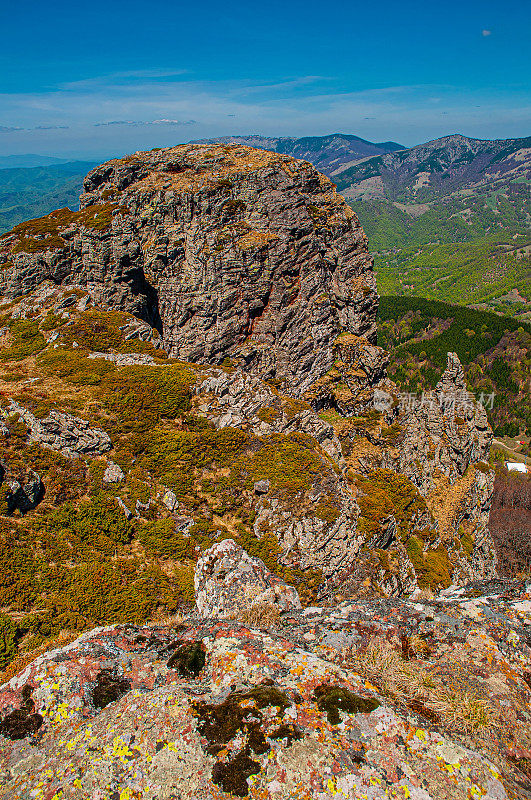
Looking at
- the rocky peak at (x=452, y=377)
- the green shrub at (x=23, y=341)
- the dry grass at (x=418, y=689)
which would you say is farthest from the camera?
the rocky peak at (x=452, y=377)

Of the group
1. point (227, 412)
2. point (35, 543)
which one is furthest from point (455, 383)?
point (35, 543)

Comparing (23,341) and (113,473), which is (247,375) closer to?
(113,473)

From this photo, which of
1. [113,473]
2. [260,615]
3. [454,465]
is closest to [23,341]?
[113,473]

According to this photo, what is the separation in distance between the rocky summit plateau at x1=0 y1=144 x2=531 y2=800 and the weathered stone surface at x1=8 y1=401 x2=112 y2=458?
0.35 ft

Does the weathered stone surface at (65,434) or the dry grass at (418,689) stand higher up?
the weathered stone surface at (65,434)

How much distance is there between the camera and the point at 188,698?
9.27 m

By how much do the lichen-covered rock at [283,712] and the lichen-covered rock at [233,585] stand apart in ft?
6.86

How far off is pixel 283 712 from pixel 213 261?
34411 mm

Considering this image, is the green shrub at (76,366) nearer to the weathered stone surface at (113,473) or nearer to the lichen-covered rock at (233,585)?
the weathered stone surface at (113,473)

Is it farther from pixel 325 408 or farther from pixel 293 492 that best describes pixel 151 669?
pixel 325 408

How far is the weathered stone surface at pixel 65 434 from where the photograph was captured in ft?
65.1

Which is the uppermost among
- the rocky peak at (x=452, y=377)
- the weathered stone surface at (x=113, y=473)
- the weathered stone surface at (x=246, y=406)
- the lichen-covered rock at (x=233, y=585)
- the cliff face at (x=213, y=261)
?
the cliff face at (x=213, y=261)

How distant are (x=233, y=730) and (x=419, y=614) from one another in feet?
20.9

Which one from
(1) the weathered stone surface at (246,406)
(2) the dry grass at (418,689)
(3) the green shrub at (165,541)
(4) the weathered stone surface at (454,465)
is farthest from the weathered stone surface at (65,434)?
(4) the weathered stone surface at (454,465)
